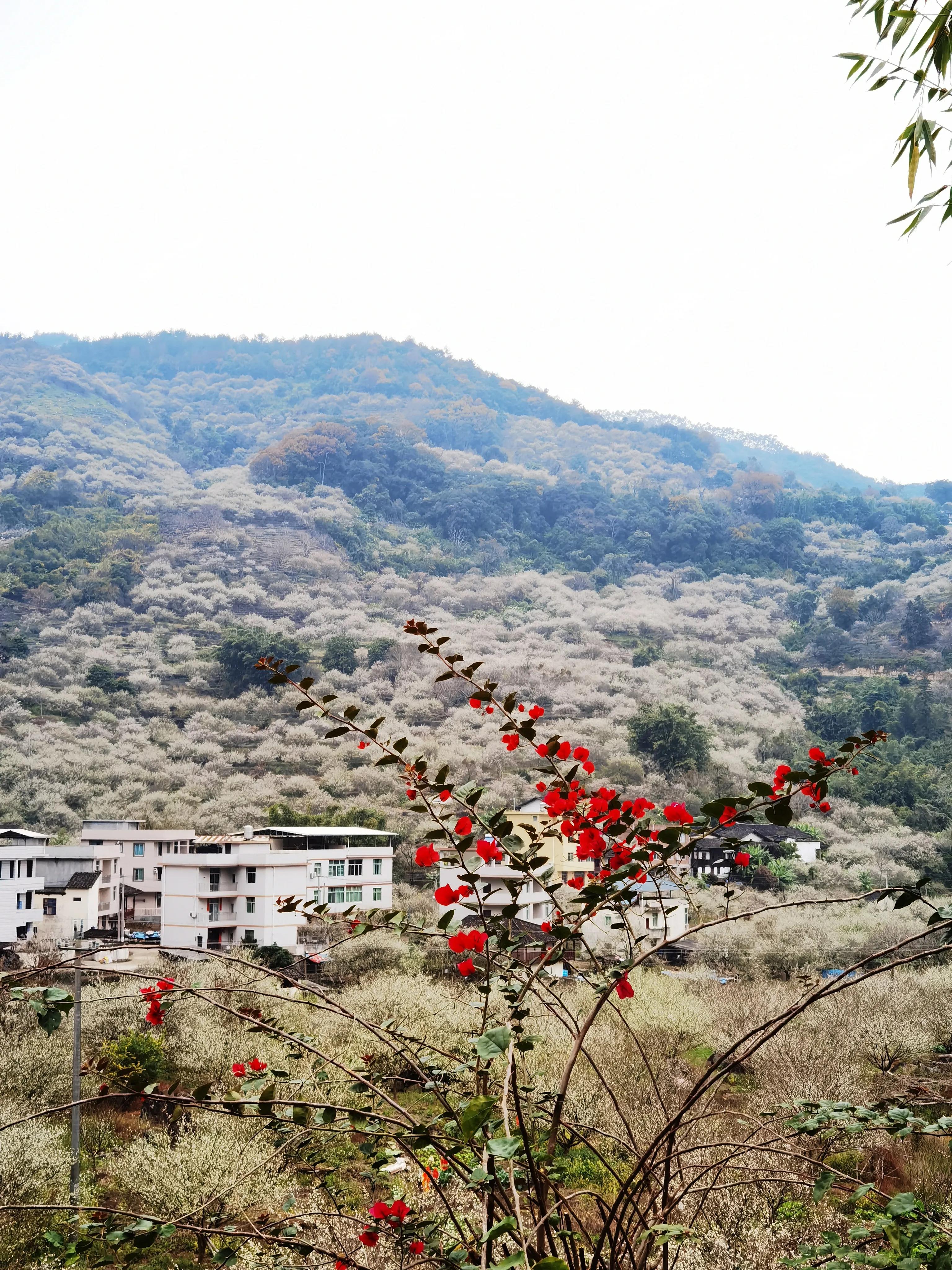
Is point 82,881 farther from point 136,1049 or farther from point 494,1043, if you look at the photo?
point 494,1043

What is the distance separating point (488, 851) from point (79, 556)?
48.1 metres

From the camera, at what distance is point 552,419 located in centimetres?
8444

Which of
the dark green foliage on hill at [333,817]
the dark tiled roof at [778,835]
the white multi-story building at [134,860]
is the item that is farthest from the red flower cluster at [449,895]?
the dark tiled roof at [778,835]

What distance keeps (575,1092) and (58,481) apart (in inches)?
2053

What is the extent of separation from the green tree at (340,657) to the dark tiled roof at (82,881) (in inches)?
718

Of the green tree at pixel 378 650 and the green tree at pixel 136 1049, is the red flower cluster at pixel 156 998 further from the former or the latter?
the green tree at pixel 378 650

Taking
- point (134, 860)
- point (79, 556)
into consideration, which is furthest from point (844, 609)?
point (79, 556)

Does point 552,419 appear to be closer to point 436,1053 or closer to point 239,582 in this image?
point 239,582

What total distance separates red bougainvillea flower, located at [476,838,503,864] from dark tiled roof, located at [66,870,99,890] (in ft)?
60.4

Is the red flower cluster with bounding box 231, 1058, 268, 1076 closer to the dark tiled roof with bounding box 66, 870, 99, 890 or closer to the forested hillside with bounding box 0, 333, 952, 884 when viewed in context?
the dark tiled roof with bounding box 66, 870, 99, 890

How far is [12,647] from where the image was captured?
117ft

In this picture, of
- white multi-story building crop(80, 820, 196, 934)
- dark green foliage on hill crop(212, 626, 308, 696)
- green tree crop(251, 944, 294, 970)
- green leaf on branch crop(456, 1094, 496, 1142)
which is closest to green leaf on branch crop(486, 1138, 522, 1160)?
green leaf on branch crop(456, 1094, 496, 1142)

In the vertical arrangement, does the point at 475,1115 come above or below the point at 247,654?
above

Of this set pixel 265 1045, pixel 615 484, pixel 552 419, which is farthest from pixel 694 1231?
pixel 552 419
